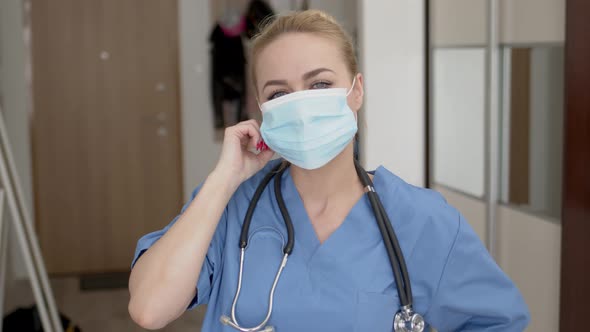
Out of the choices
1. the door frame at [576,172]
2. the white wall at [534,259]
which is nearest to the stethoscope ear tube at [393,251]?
the door frame at [576,172]

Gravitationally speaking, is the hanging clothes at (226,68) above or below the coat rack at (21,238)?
above

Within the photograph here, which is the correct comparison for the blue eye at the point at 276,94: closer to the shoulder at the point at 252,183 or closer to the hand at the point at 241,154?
the hand at the point at 241,154

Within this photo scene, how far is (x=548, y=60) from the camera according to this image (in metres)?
2.17

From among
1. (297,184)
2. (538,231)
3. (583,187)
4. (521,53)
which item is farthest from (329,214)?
(521,53)

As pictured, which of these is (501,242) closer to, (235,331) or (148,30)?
(235,331)

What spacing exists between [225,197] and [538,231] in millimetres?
1206

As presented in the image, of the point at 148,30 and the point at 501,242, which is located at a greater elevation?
the point at 148,30

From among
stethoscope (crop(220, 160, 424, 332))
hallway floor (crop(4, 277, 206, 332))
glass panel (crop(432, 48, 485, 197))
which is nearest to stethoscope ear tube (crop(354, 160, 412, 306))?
stethoscope (crop(220, 160, 424, 332))

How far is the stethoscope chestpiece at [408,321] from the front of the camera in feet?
4.28

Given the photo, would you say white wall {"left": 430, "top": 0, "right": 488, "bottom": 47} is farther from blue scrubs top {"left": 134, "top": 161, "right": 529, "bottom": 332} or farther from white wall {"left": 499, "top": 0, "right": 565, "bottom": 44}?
blue scrubs top {"left": 134, "top": 161, "right": 529, "bottom": 332}

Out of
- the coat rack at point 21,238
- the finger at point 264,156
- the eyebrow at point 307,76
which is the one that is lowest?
the coat rack at point 21,238

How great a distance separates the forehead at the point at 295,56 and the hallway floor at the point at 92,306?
8.24 feet

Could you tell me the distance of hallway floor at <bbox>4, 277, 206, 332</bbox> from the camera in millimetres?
3734

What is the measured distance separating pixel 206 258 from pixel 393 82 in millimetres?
1781
